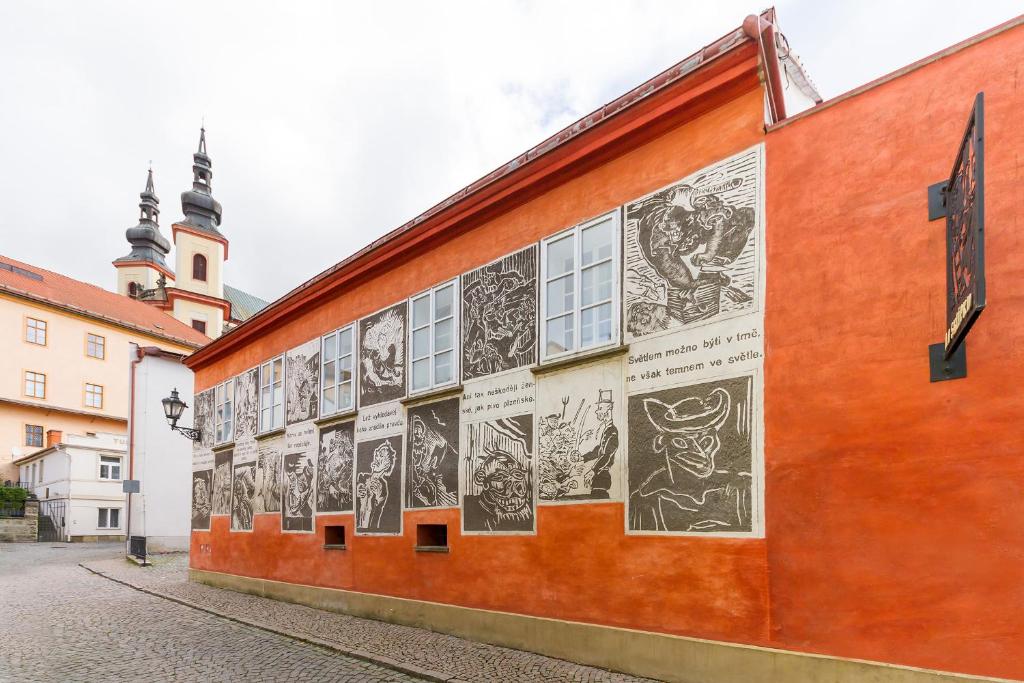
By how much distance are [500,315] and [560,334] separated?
1079 millimetres

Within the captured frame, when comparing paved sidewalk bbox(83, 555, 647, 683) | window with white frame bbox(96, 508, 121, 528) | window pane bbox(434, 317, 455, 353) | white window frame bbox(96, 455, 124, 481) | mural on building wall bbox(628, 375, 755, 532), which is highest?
window pane bbox(434, 317, 455, 353)

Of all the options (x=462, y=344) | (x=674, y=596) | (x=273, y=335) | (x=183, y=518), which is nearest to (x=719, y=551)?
(x=674, y=596)

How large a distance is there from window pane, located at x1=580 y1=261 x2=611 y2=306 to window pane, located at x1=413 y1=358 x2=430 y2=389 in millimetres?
3072

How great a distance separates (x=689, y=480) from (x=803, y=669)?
5.61 feet

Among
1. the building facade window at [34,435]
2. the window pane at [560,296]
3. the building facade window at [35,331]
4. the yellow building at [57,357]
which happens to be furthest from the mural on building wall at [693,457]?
the building facade window at [34,435]

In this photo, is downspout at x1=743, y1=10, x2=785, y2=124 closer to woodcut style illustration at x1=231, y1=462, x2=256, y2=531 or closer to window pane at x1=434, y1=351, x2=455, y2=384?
window pane at x1=434, y1=351, x2=455, y2=384

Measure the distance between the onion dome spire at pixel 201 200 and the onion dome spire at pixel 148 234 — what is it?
31.6 ft

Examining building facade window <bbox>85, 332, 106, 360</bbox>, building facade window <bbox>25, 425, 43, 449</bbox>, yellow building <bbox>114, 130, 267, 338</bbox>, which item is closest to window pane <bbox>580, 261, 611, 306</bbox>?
building facade window <bbox>25, 425, 43, 449</bbox>

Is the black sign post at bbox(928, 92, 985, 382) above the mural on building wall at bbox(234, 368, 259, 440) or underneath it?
above

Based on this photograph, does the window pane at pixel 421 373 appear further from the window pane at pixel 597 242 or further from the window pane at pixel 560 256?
the window pane at pixel 597 242

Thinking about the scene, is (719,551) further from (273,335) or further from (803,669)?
(273,335)

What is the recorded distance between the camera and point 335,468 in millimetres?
11656

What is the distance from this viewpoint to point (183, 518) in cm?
2475

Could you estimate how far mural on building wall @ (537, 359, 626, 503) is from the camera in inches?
A: 282
